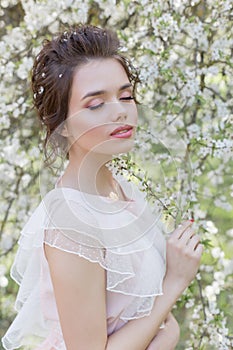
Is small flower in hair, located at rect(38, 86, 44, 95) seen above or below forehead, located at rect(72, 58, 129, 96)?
below

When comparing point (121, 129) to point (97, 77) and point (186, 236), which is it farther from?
point (186, 236)

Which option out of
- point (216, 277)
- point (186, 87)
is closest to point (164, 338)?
point (186, 87)

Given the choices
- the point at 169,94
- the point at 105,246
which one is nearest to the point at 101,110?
the point at 105,246

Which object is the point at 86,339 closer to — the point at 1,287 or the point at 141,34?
the point at 141,34

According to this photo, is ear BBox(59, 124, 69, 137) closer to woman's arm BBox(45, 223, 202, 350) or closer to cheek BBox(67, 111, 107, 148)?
cheek BBox(67, 111, 107, 148)

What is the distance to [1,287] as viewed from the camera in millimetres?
3023

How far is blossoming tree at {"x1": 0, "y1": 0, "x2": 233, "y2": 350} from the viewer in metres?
2.30

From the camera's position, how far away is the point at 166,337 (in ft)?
4.59

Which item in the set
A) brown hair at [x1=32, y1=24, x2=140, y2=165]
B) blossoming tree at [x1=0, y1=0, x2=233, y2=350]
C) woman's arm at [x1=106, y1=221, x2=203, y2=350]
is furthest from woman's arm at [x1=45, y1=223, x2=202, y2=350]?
blossoming tree at [x1=0, y1=0, x2=233, y2=350]

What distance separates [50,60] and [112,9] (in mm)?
1171

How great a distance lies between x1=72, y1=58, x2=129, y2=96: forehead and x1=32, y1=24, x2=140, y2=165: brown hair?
1 cm

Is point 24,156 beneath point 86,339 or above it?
beneath

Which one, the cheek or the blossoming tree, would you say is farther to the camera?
the blossoming tree

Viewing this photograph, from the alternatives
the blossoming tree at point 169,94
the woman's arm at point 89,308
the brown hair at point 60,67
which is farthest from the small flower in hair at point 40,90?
the blossoming tree at point 169,94
